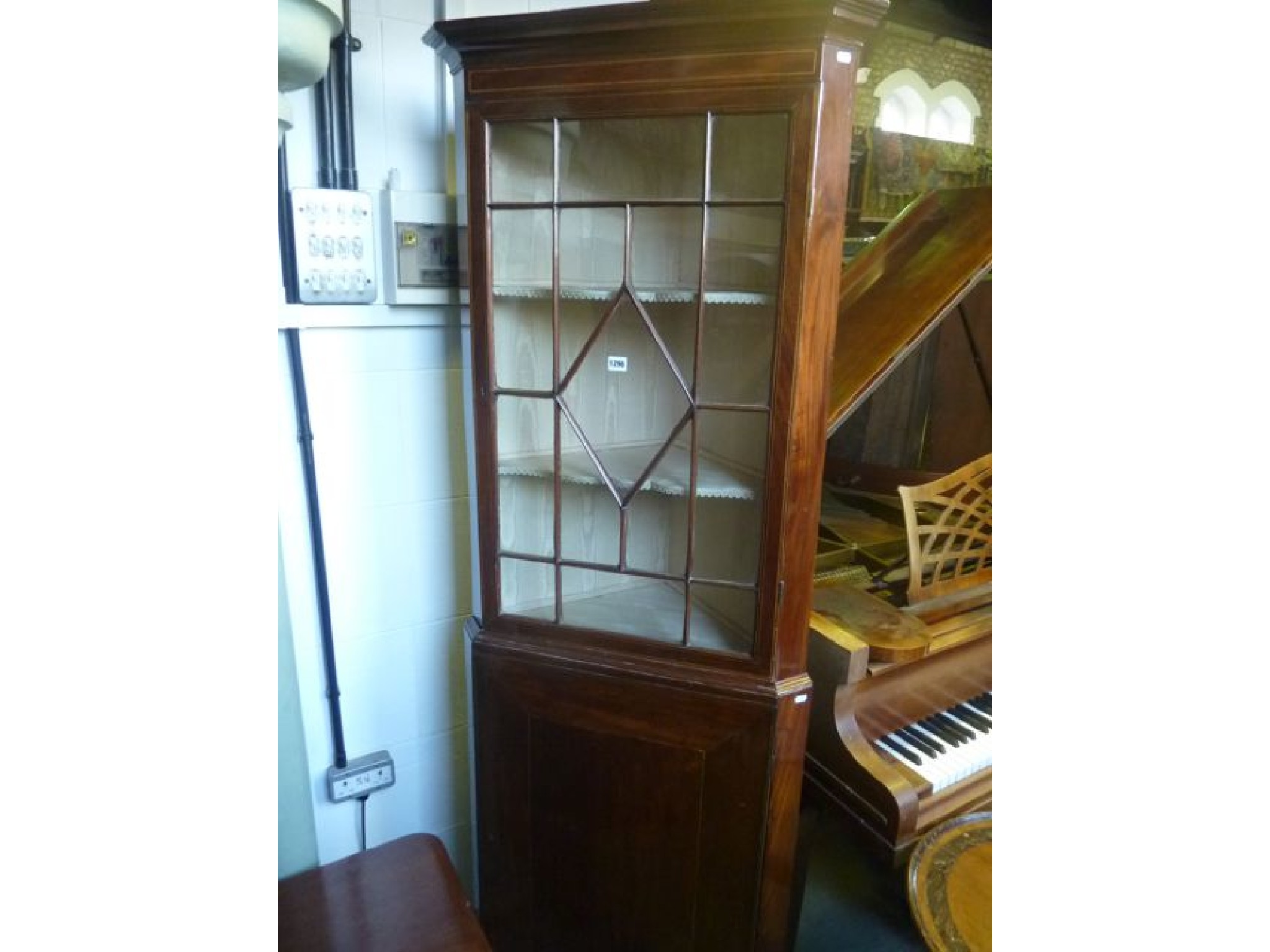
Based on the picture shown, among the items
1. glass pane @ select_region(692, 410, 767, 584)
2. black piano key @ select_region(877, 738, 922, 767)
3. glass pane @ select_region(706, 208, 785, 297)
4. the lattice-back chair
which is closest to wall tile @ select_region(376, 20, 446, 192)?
glass pane @ select_region(706, 208, 785, 297)

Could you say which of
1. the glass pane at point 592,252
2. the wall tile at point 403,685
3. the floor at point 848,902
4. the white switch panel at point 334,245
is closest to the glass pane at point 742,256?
the glass pane at point 592,252

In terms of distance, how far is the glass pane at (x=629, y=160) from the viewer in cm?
95

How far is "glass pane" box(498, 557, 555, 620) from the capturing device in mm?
1158

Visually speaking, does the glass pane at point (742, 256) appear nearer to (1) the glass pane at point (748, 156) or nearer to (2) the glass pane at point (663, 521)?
(1) the glass pane at point (748, 156)

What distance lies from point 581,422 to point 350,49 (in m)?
0.67

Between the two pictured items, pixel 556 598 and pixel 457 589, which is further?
pixel 457 589

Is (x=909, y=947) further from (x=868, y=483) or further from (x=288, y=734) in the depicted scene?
(x=288, y=734)

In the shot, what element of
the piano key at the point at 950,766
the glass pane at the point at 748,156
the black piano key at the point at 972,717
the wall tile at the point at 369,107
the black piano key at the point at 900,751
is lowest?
the piano key at the point at 950,766

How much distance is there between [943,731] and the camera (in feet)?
4.50

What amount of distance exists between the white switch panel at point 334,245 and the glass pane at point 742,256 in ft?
1.85

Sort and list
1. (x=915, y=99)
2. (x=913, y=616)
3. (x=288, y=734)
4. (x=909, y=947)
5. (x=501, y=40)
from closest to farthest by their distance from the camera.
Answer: (x=501, y=40) < (x=288, y=734) < (x=913, y=616) < (x=909, y=947) < (x=915, y=99)

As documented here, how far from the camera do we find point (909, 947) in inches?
62.6
